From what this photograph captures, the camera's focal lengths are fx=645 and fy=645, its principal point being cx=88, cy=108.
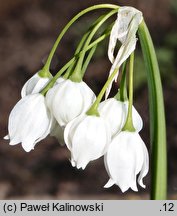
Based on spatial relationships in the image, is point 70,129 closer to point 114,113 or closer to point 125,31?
point 114,113

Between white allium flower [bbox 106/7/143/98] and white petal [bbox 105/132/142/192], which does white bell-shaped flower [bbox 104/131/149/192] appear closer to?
white petal [bbox 105/132/142/192]

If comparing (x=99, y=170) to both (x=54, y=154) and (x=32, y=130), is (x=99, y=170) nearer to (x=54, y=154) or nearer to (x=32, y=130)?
(x=54, y=154)

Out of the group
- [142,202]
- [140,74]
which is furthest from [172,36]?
[142,202]

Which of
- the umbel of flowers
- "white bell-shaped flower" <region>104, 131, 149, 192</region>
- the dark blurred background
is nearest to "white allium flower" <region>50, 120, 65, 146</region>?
the umbel of flowers

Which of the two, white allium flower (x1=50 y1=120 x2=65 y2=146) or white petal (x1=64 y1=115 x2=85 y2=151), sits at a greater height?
white petal (x1=64 y1=115 x2=85 y2=151)

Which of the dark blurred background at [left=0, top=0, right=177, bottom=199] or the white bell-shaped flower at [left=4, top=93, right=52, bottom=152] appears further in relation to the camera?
the dark blurred background at [left=0, top=0, right=177, bottom=199]
